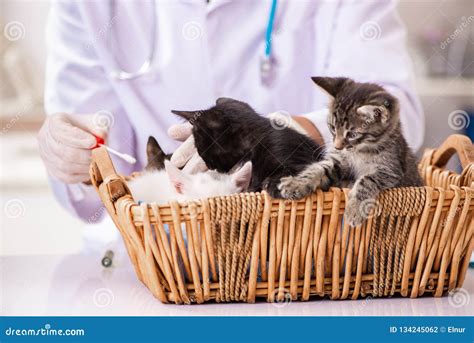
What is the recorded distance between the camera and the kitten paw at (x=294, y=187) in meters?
0.76

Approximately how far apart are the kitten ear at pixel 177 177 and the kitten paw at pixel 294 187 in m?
0.17

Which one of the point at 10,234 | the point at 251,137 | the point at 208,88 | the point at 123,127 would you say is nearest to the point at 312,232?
the point at 251,137

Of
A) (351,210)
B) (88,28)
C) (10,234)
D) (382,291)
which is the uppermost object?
(88,28)

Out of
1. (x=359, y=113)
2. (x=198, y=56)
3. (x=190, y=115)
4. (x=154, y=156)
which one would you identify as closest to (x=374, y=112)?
(x=359, y=113)

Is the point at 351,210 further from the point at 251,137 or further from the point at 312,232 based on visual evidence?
the point at 251,137

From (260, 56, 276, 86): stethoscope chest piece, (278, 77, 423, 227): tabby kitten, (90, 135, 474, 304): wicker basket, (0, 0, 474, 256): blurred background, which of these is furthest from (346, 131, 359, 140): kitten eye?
(0, 0, 474, 256): blurred background

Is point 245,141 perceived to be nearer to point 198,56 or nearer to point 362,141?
point 362,141

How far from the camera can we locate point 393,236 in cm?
83

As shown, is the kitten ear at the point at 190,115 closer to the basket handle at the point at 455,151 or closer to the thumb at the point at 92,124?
the thumb at the point at 92,124

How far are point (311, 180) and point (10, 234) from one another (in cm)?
230

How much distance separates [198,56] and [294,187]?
0.68 m

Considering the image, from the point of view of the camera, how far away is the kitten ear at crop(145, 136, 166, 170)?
1.03 m

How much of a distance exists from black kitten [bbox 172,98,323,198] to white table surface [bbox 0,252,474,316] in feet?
0.61

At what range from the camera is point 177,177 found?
87 cm
